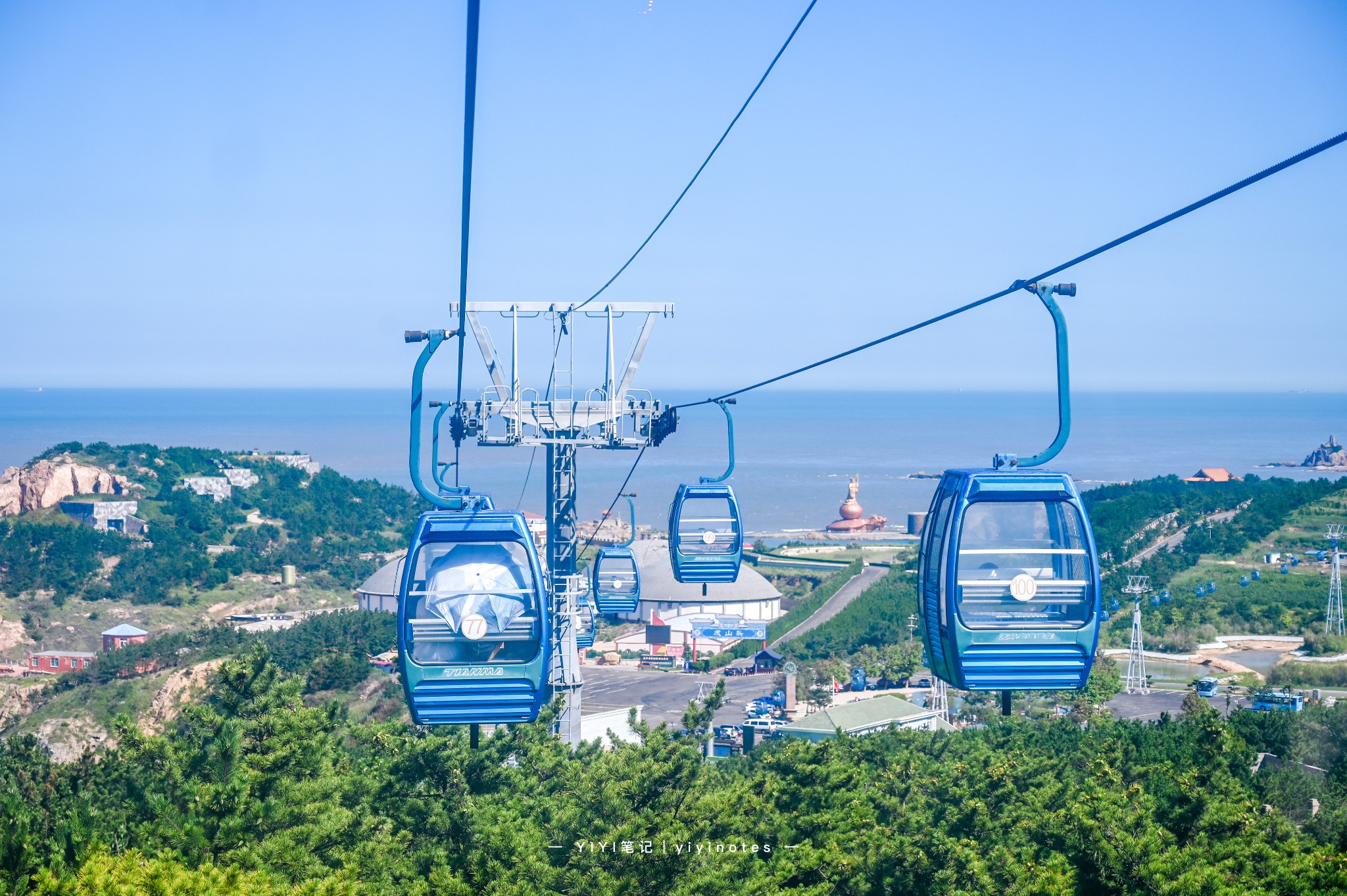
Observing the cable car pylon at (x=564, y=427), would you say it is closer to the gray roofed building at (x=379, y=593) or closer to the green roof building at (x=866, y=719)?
the green roof building at (x=866, y=719)

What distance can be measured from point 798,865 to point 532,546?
293 inches

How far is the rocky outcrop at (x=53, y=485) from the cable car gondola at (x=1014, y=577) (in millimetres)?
71192

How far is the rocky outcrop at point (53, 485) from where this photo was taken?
71.1 meters

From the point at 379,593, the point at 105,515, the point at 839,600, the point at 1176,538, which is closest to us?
the point at 379,593

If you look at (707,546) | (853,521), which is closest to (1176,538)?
(853,521)

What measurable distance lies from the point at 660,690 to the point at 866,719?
1163 centimetres

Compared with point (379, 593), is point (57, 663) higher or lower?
lower

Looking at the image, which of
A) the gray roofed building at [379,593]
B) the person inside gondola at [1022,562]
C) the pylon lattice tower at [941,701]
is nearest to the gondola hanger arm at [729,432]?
the person inside gondola at [1022,562]

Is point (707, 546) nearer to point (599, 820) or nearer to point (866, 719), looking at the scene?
point (599, 820)

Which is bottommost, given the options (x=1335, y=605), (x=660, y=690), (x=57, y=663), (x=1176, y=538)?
(x=660, y=690)

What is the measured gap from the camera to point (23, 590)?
57.8 meters

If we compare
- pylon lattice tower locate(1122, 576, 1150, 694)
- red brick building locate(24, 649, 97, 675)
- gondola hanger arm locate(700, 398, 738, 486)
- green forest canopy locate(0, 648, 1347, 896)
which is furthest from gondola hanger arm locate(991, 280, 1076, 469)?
red brick building locate(24, 649, 97, 675)

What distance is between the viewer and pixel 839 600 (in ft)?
192

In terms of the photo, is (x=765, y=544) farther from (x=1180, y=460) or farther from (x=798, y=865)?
(x=1180, y=460)
